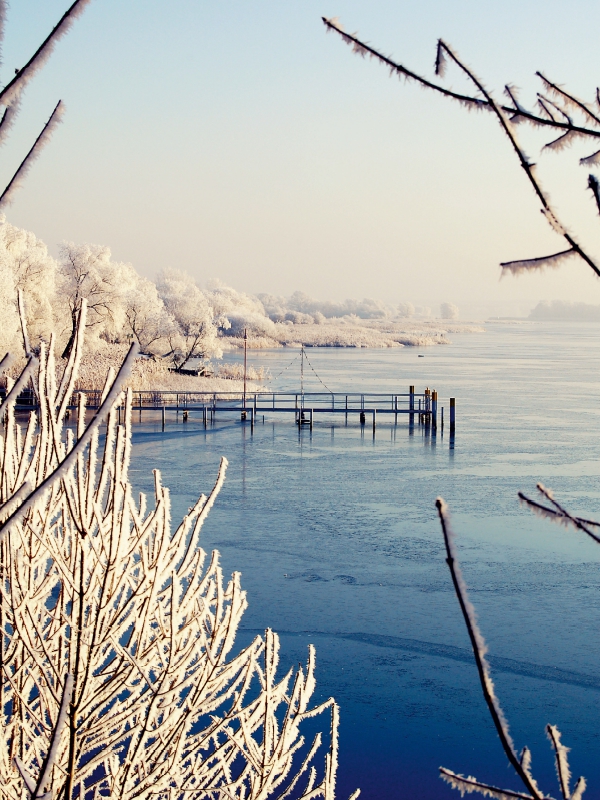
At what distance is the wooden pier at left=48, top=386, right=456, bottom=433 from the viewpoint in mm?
32781

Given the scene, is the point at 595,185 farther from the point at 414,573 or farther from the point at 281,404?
the point at 281,404

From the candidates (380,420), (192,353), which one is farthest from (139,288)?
(380,420)

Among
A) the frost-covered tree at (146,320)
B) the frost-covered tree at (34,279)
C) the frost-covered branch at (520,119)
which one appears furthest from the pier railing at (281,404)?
the frost-covered branch at (520,119)

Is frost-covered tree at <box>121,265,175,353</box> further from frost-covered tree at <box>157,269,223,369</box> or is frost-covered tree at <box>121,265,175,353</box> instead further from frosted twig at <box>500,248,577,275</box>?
frosted twig at <box>500,248,577,275</box>

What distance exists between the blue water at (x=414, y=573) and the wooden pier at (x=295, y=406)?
3.59 ft

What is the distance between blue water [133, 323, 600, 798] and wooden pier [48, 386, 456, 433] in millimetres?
1094

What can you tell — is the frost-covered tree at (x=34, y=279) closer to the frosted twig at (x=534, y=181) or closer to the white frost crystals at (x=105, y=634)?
the white frost crystals at (x=105, y=634)

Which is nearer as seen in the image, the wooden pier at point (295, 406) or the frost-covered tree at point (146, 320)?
the wooden pier at point (295, 406)

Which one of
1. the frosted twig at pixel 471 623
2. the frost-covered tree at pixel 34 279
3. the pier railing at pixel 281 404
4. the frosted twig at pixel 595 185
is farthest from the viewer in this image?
the frost-covered tree at pixel 34 279

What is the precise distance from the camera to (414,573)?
14438mm

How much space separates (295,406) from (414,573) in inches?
858

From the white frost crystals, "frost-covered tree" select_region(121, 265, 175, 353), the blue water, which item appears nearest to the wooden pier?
the blue water

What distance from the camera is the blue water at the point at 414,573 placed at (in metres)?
9.18

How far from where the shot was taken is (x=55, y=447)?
9.87 feet
